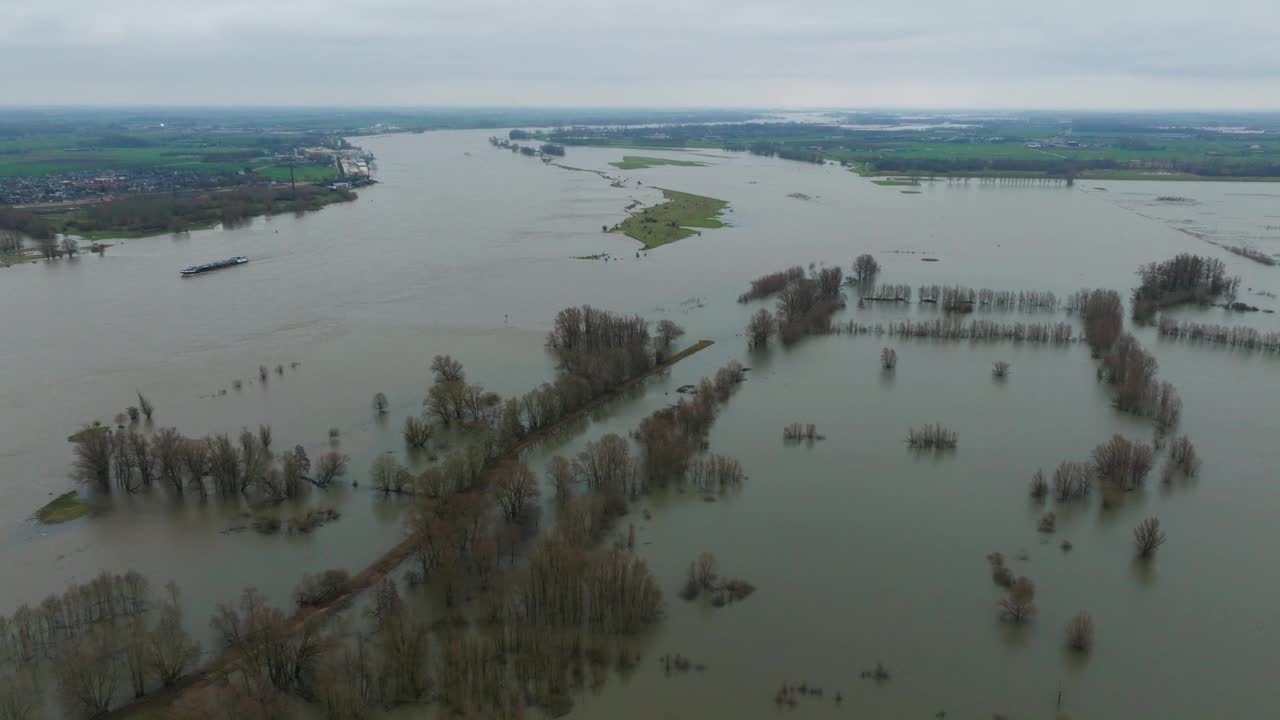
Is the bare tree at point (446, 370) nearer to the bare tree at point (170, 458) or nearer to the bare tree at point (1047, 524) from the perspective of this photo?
the bare tree at point (170, 458)

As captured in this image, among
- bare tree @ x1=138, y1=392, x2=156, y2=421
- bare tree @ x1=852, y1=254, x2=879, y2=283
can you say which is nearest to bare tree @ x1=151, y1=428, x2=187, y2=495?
bare tree @ x1=138, y1=392, x2=156, y2=421

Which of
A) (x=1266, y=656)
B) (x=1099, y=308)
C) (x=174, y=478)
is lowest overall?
(x=1266, y=656)

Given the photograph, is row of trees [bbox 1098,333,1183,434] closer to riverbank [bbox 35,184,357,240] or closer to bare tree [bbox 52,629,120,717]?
bare tree [bbox 52,629,120,717]

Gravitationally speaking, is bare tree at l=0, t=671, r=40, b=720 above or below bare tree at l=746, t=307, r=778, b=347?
below

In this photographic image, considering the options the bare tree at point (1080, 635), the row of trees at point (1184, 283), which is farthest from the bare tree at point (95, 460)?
the row of trees at point (1184, 283)

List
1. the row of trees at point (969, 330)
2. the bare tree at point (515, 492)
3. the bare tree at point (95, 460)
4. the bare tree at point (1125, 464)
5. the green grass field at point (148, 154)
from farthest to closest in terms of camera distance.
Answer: the green grass field at point (148, 154)
the row of trees at point (969, 330)
the bare tree at point (1125, 464)
the bare tree at point (95, 460)
the bare tree at point (515, 492)

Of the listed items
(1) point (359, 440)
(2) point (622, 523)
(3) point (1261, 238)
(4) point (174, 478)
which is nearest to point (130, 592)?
(4) point (174, 478)

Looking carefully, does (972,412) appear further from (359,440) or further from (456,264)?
(456,264)
